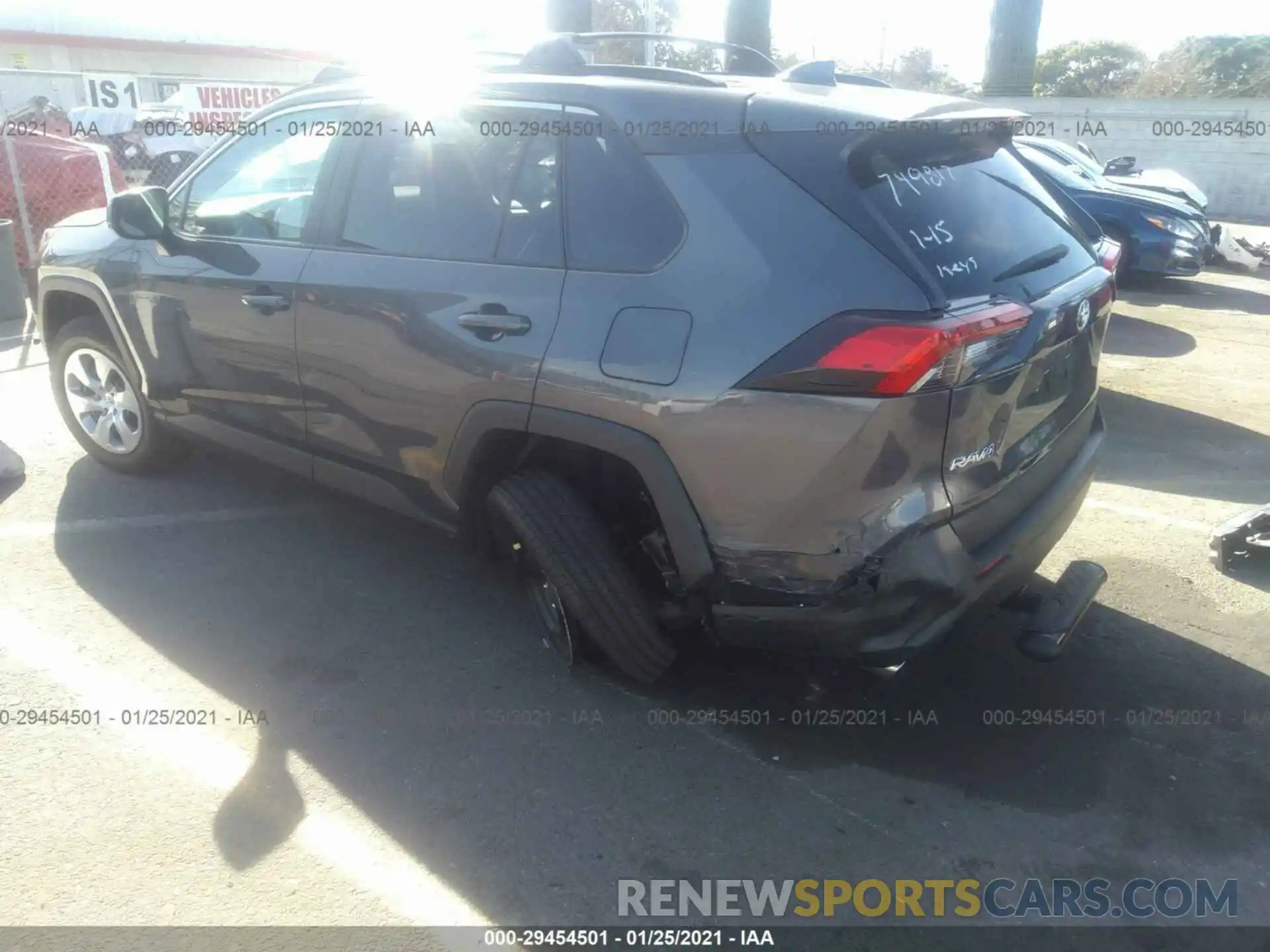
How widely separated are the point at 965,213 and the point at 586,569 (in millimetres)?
1532

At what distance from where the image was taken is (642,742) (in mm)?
3352

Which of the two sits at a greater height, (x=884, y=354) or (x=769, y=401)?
(x=884, y=354)

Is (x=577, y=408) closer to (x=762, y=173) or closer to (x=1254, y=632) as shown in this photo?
(x=762, y=173)

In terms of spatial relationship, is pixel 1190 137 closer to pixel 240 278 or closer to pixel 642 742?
pixel 240 278

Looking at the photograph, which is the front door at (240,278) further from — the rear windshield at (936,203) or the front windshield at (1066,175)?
the front windshield at (1066,175)

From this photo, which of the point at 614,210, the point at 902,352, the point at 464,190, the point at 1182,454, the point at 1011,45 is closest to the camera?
the point at 902,352

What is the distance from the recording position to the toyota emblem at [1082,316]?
323 cm

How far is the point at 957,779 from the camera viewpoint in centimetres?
315

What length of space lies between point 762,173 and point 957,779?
1.86 meters

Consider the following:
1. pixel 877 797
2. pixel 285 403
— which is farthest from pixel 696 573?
pixel 285 403

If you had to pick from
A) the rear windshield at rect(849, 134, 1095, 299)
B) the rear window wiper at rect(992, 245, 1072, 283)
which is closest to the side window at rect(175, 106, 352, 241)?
the rear windshield at rect(849, 134, 1095, 299)

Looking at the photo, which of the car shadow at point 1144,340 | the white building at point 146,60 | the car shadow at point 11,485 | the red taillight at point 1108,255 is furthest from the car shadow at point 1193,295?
the white building at point 146,60

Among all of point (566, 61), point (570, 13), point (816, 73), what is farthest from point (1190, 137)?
point (566, 61)

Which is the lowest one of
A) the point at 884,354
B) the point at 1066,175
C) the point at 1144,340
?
the point at 1144,340
